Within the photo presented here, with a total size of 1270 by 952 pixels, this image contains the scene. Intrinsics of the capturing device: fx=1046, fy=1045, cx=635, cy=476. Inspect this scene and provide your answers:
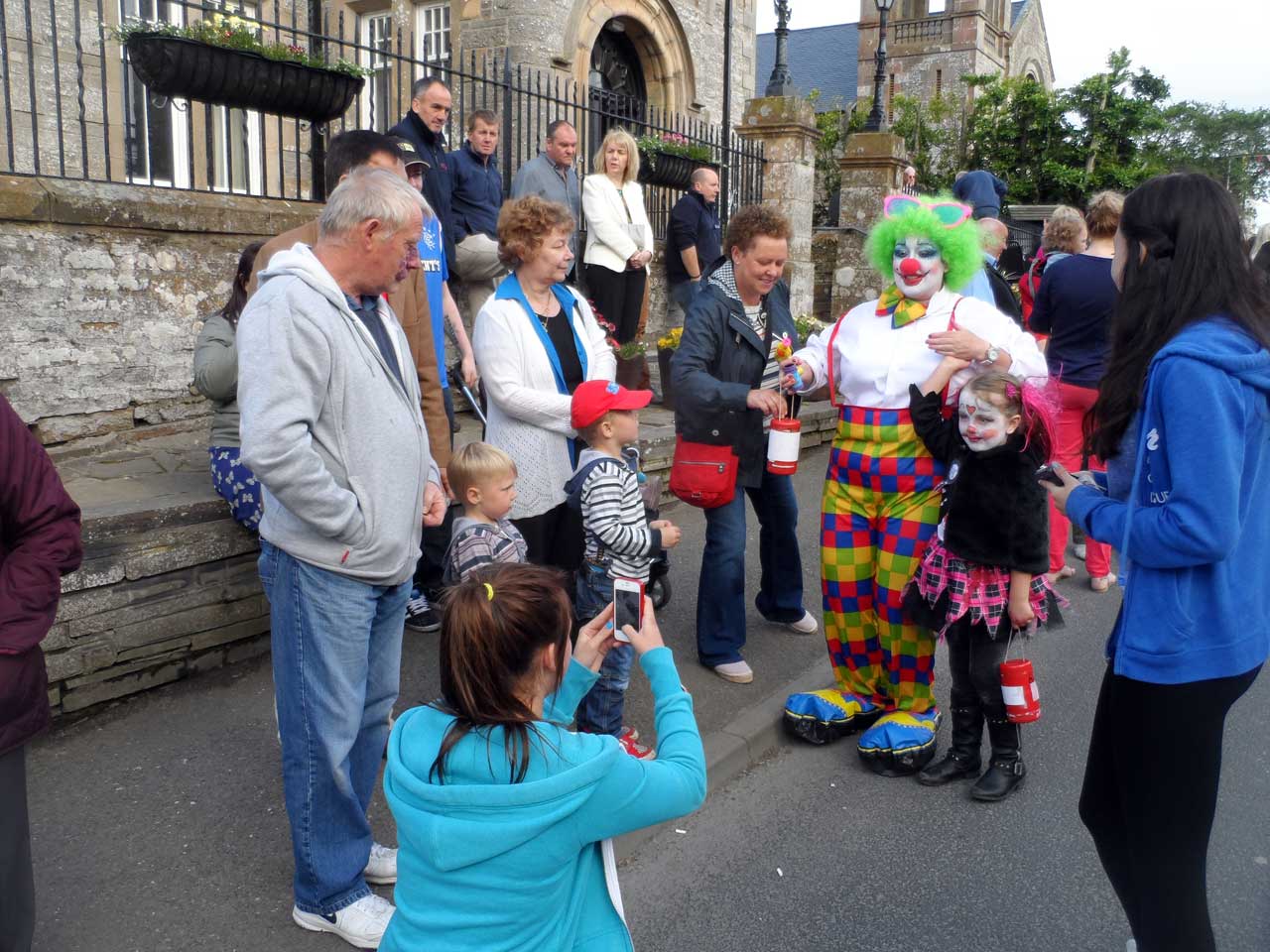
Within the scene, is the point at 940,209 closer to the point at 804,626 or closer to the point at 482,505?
the point at 482,505

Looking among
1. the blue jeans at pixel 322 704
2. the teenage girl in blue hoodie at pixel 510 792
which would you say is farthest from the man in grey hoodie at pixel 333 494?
the teenage girl in blue hoodie at pixel 510 792

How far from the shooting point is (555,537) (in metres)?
4.10

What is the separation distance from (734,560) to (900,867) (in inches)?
61.2

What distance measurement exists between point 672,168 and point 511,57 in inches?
99.5

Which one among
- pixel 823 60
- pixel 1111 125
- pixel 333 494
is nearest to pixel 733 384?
pixel 333 494

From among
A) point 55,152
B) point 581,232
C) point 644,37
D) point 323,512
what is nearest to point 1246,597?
point 323,512

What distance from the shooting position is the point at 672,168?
402 inches

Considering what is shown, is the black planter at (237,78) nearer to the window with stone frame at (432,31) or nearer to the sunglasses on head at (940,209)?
the sunglasses on head at (940,209)

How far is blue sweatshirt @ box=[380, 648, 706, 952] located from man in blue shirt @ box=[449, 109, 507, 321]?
5.54m

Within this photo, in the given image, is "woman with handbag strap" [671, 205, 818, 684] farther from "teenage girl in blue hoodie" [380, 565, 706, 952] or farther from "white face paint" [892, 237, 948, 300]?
"teenage girl in blue hoodie" [380, 565, 706, 952]

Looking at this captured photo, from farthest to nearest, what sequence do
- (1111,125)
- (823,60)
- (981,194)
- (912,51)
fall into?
1. (823,60)
2. (912,51)
3. (1111,125)
4. (981,194)

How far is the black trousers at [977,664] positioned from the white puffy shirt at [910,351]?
0.86 m

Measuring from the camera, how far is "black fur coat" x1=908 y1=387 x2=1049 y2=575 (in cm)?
360

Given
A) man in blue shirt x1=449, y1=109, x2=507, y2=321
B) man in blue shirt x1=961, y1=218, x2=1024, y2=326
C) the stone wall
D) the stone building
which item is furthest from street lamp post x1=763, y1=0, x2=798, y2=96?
the stone building
